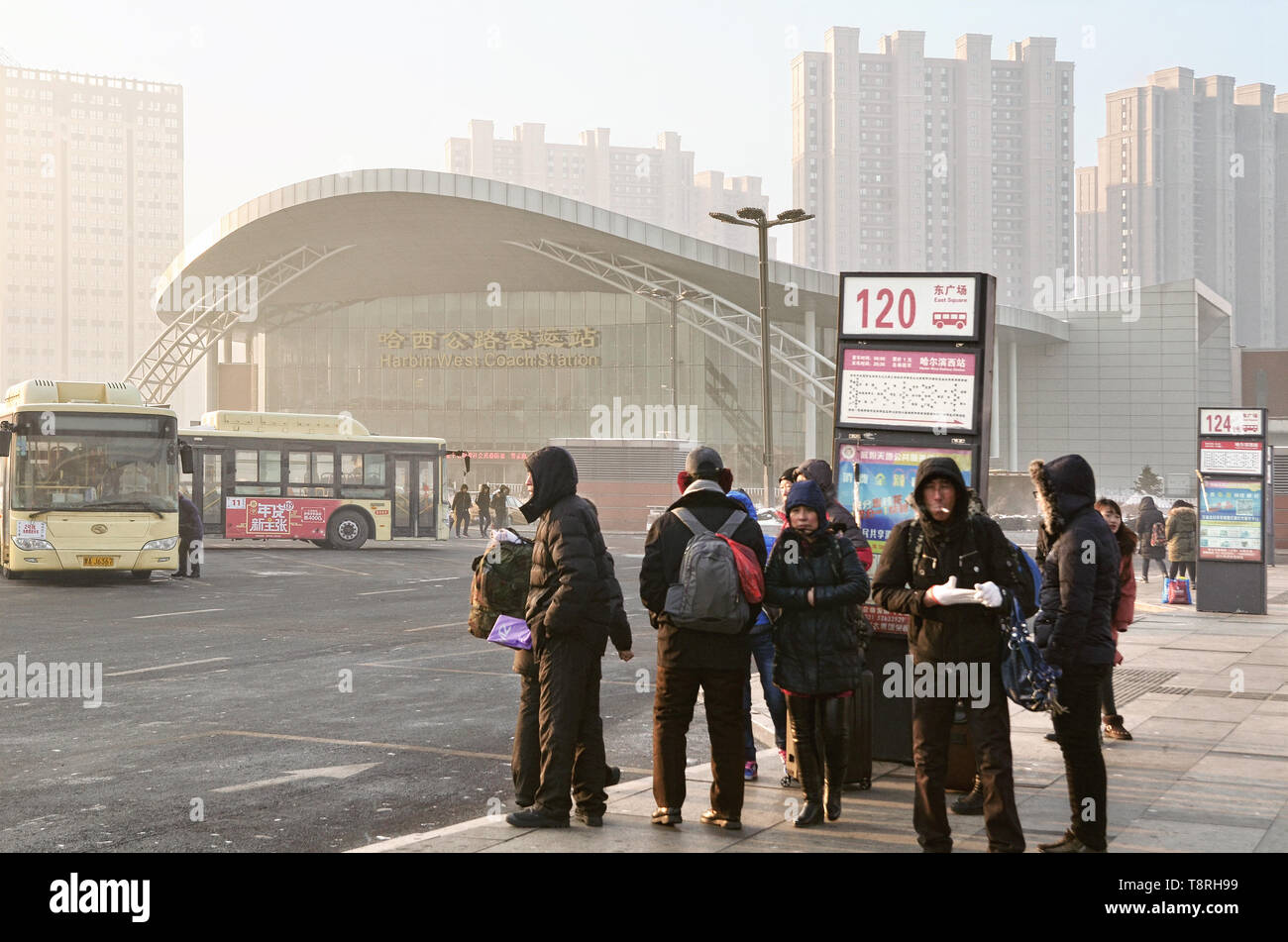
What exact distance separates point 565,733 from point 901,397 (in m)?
3.13

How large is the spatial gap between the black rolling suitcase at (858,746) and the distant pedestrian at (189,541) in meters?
16.8

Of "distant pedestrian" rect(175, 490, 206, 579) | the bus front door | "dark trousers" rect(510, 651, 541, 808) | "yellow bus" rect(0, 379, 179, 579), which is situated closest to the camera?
"dark trousers" rect(510, 651, 541, 808)

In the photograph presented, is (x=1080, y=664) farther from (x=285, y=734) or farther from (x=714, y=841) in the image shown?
(x=285, y=734)

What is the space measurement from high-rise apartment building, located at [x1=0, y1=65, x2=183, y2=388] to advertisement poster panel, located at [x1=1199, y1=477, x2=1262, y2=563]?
150640 mm

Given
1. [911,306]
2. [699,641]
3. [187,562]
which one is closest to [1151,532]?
[911,306]

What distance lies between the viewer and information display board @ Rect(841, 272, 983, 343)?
8.01m

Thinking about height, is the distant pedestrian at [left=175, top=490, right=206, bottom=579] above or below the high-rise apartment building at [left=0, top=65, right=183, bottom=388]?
below

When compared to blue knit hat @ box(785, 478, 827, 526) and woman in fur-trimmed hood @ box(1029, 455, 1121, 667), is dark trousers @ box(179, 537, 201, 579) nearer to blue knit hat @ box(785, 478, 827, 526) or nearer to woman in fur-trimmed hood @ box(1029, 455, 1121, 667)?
blue knit hat @ box(785, 478, 827, 526)

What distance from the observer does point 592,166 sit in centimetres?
19388

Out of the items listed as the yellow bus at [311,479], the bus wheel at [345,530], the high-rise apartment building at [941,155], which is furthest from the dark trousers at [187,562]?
the high-rise apartment building at [941,155]

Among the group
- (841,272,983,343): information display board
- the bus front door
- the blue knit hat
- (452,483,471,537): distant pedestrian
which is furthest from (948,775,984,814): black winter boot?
(452,483,471,537): distant pedestrian

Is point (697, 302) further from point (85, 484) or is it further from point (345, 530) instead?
point (85, 484)

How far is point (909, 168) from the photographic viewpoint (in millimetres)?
158375
